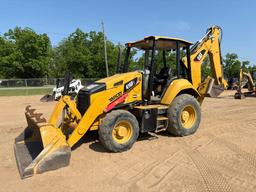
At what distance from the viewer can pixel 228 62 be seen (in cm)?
6284

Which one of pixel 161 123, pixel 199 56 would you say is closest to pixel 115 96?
pixel 161 123

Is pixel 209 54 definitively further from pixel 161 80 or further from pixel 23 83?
pixel 23 83

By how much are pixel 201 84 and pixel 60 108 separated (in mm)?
4279

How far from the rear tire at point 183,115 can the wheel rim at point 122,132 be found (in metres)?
1.38

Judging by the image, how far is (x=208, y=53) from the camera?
27.0 feet

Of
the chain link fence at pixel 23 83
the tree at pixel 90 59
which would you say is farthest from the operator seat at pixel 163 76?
the tree at pixel 90 59

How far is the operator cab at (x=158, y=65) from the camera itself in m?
6.64

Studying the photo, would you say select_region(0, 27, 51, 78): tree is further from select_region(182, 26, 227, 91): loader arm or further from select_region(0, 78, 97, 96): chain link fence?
select_region(182, 26, 227, 91): loader arm

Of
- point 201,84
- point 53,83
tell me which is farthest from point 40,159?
point 53,83

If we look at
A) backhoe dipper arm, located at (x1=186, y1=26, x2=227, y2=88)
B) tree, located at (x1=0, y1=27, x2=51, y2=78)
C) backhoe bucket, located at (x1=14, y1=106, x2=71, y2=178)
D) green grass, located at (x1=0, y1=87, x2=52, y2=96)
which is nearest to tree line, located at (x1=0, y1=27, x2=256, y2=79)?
tree, located at (x1=0, y1=27, x2=51, y2=78)

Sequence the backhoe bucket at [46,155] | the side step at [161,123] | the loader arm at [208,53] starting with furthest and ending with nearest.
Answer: the loader arm at [208,53] → the side step at [161,123] → the backhoe bucket at [46,155]

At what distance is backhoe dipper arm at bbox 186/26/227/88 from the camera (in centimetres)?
773

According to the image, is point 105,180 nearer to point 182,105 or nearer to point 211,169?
point 211,169

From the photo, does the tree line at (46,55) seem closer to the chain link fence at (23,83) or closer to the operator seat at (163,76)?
the chain link fence at (23,83)
